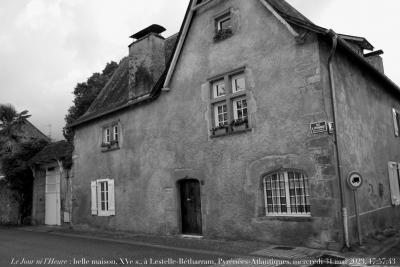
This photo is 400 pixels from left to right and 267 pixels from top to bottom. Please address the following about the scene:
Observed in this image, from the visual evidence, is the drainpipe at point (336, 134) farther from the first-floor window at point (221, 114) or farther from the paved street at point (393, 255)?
the first-floor window at point (221, 114)

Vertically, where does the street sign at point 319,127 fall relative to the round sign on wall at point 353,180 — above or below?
above

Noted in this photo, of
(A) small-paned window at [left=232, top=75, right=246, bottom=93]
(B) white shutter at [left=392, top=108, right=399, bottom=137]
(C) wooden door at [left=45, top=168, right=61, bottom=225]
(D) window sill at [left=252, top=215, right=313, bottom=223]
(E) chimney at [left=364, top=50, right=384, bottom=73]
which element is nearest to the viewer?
(D) window sill at [left=252, top=215, right=313, bottom=223]

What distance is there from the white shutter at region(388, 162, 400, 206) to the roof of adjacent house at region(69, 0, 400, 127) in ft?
9.09

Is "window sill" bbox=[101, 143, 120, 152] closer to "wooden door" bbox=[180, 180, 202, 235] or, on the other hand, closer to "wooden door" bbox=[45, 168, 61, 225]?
"wooden door" bbox=[180, 180, 202, 235]

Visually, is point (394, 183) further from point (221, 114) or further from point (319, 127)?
point (221, 114)

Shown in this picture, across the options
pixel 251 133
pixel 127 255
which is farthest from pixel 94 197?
pixel 251 133

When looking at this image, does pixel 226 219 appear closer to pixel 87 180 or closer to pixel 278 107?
pixel 278 107

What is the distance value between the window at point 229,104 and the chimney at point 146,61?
10.6ft

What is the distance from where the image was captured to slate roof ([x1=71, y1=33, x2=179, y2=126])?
14518 mm

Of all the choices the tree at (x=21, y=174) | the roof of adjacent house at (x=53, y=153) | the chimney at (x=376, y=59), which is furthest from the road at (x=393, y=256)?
the tree at (x=21, y=174)

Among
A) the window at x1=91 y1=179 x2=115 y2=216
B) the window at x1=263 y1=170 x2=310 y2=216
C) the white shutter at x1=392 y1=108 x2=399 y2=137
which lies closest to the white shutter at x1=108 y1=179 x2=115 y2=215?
the window at x1=91 y1=179 x2=115 y2=216

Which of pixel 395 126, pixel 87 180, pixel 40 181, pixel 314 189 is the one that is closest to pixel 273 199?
pixel 314 189

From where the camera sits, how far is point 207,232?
10867 mm

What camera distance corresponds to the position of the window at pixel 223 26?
10.9m
